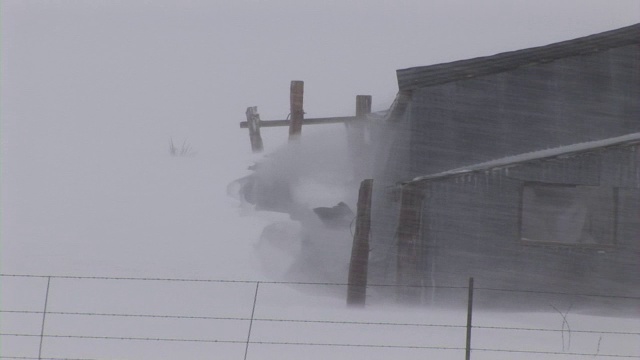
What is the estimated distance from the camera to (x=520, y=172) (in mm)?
17891

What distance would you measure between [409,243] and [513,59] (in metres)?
4.80

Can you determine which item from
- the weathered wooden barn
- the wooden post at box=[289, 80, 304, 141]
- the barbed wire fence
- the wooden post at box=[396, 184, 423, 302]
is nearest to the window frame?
the weathered wooden barn

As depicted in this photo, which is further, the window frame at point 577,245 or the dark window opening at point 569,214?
the dark window opening at point 569,214

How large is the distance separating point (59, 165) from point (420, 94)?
25.0 meters

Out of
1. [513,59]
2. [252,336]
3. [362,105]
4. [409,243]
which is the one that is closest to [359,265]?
[409,243]

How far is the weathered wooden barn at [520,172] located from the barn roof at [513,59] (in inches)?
0.8

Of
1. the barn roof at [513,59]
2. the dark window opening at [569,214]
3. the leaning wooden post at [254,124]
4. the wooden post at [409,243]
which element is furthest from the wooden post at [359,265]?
the leaning wooden post at [254,124]

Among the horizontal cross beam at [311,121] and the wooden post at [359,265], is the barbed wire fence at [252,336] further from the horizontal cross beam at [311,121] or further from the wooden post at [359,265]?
the horizontal cross beam at [311,121]

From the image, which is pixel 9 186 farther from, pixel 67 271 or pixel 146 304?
pixel 146 304

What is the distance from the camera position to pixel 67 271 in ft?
76.5

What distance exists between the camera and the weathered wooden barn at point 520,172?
18.0m

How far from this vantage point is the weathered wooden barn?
711 inches

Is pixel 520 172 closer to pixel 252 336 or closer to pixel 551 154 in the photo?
pixel 551 154

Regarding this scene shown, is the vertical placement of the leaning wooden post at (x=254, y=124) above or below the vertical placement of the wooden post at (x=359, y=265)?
above
